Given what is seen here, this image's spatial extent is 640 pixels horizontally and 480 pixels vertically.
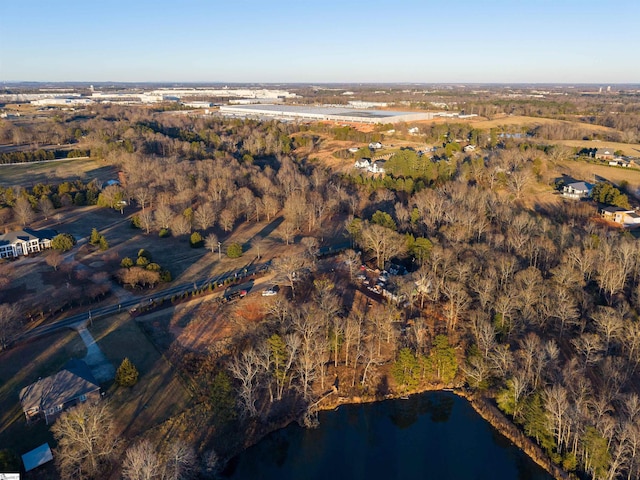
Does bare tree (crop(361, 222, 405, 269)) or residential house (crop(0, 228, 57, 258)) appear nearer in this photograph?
bare tree (crop(361, 222, 405, 269))

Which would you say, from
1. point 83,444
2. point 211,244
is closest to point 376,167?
point 211,244

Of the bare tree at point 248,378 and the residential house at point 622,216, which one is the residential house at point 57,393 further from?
the residential house at point 622,216

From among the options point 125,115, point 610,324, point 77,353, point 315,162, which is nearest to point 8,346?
point 77,353

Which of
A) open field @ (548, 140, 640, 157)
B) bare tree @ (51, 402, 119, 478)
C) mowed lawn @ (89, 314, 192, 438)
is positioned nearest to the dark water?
mowed lawn @ (89, 314, 192, 438)

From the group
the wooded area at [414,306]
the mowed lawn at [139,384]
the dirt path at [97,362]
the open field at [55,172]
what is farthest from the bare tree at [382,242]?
the open field at [55,172]

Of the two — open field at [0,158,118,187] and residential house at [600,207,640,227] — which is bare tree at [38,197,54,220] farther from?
residential house at [600,207,640,227]

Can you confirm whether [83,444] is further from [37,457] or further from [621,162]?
[621,162]
